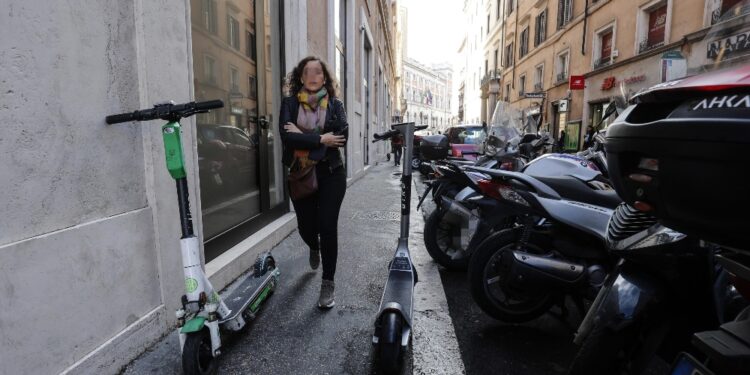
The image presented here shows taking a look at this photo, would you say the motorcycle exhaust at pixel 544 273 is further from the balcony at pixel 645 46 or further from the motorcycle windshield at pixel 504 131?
the balcony at pixel 645 46

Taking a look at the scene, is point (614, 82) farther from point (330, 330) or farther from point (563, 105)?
point (330, 330)

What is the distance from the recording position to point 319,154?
9.20 feet

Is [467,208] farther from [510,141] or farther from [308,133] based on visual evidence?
[510,141]

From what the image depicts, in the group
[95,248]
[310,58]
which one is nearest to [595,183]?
[310,58]

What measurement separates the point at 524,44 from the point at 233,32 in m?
28.0

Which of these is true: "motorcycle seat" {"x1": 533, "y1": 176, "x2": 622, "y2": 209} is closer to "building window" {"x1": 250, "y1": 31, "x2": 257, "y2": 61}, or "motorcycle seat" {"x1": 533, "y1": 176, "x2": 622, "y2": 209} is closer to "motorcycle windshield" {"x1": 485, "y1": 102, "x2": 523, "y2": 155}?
"motorcycle windshield" {"x1": 485, "y1": 102, "x2": 523, "y2": 155}

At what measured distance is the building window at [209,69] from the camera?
3.44 m

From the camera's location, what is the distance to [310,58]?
9.78ft

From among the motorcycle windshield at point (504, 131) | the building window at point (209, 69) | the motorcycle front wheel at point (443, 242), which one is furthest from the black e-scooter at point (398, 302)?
the motorcycle windshield at point (504, 131)

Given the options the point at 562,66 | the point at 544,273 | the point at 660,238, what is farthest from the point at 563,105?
the point at 660,238

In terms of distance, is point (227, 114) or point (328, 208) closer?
point (328, 208)

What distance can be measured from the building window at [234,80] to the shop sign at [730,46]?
137 inches

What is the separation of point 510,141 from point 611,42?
15.7 meters

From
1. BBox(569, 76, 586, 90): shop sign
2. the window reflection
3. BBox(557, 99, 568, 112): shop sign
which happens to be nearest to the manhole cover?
the window reflection
